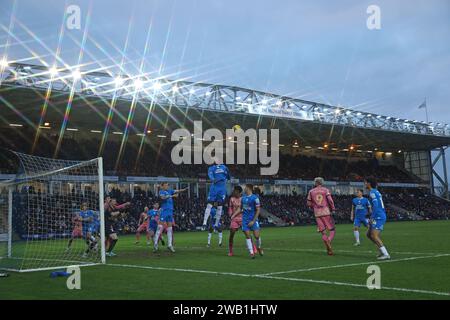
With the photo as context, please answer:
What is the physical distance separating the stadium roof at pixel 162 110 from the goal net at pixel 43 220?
15.7 m

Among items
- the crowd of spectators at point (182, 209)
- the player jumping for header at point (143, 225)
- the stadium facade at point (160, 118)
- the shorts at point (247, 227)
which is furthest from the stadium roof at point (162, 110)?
the shorts at point (247, 227)

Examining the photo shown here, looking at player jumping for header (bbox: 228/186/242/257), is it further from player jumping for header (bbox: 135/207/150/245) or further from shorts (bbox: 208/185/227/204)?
player jumping for header (bbox: 135/207/150/245)

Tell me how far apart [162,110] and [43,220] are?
23526 mm

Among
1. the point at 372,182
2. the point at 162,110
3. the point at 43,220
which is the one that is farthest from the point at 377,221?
the point at 162,110

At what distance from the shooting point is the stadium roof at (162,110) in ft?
Result: 115

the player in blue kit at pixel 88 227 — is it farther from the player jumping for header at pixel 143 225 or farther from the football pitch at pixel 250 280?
the player jumping for header at pixel 143 225

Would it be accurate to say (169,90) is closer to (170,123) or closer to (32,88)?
(170,123)

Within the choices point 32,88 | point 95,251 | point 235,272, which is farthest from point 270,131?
point 235,272

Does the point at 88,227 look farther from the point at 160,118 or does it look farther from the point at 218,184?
the point at 160,118

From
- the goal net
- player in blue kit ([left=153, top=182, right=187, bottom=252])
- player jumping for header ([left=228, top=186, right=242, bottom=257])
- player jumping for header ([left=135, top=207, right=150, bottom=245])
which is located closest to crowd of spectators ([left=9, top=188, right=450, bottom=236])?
the goal net

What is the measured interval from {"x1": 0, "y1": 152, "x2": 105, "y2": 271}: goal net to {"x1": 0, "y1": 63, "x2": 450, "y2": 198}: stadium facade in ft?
53.9

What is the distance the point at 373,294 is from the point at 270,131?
158ft

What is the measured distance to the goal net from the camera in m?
12.7
